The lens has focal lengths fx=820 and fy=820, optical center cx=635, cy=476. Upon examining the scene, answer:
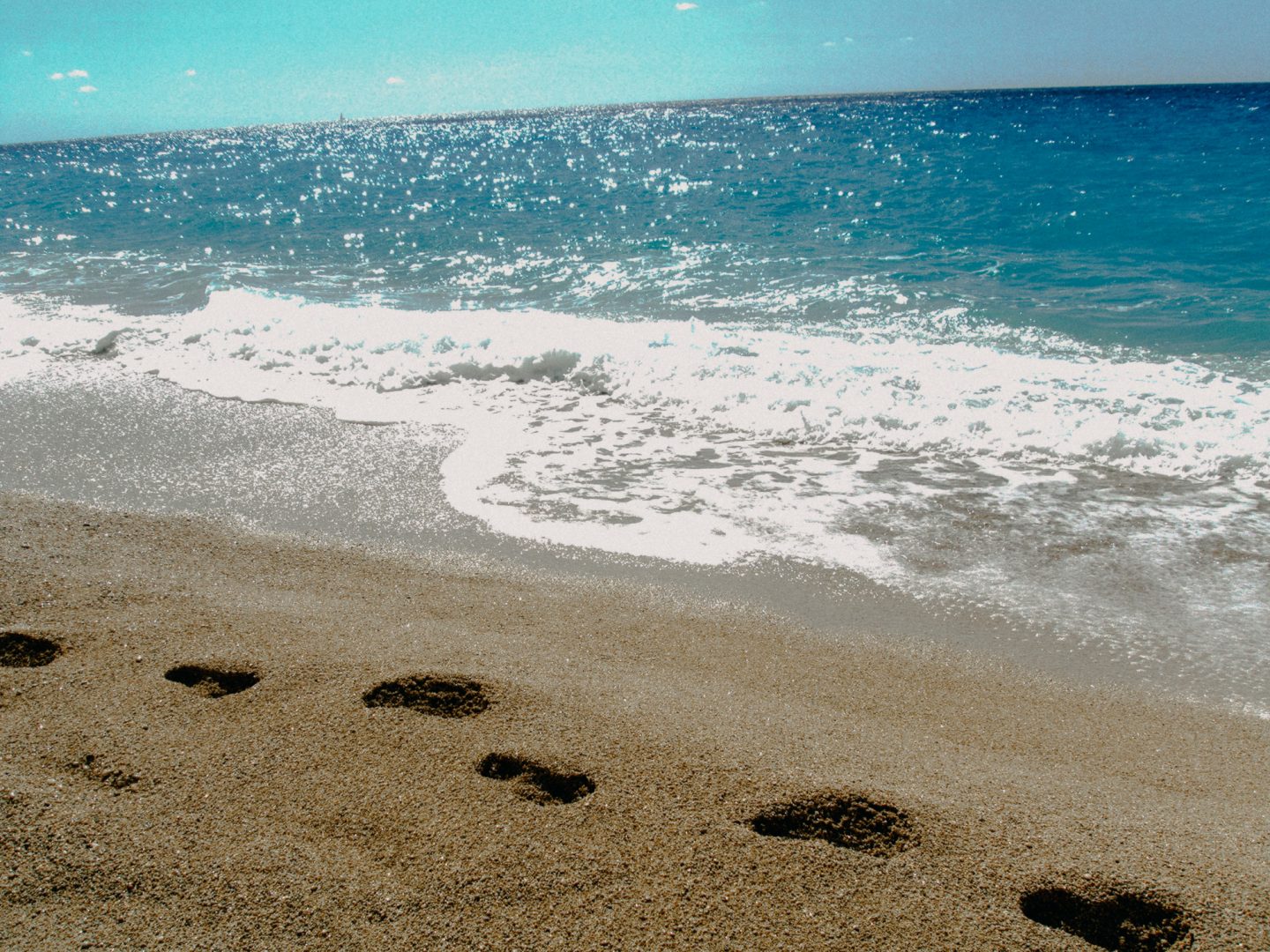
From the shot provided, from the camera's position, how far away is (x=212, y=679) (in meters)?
2.71

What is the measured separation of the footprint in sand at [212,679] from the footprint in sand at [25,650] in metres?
0.49

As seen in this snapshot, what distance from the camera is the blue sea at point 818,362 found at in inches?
159

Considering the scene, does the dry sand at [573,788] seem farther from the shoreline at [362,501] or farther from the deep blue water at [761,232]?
the deep blue water at [761,232]

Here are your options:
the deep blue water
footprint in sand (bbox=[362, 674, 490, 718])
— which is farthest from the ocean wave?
footprint in sand (bbox=[362, 674, 490, 718])

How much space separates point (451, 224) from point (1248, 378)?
15557 mm

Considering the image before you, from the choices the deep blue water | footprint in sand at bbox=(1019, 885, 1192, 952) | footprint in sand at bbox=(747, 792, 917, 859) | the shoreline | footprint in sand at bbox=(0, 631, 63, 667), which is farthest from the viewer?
the deep blue water

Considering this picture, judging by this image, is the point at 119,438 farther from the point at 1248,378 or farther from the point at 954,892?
the point at 1248,378

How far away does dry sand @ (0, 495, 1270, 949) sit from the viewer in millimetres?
1834

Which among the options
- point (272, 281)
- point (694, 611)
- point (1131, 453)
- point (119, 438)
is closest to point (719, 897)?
point (694, 611)

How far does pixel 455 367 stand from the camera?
275 inches

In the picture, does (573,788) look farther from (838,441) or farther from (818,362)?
(818,362)

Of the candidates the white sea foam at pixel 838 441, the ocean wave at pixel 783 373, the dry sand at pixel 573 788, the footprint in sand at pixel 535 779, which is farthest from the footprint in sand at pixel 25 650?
the ocean wave at pixel 783 373

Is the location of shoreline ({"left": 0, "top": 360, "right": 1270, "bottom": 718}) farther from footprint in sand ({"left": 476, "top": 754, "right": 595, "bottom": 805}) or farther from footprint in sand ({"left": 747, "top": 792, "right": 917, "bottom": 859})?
footprint in sand ({"left": 476, "top": 754, "right": 595, "bottom": 805})

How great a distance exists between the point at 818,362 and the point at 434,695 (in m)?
5.23
